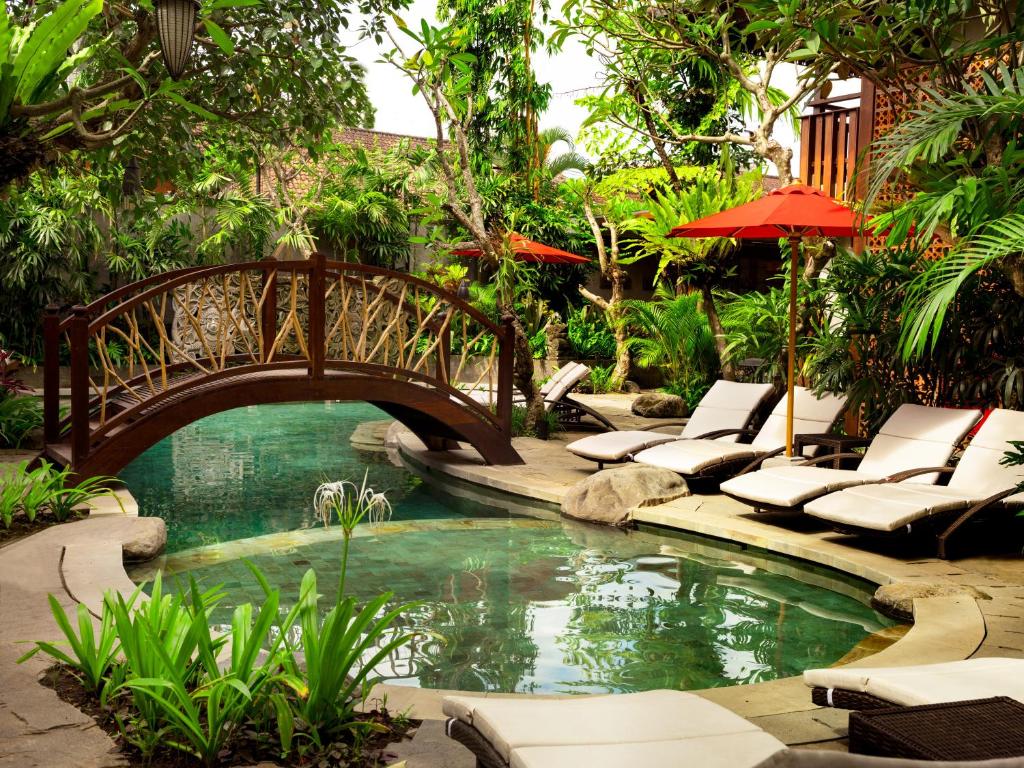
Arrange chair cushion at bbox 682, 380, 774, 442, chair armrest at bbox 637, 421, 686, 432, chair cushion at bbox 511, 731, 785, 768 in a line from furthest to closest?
chair armrest at bbox 637, 421, 686, 432 → chair cushion at bbox 682, 380, 774, 442 → chair cushion at bbox 511, 731, 785, 768

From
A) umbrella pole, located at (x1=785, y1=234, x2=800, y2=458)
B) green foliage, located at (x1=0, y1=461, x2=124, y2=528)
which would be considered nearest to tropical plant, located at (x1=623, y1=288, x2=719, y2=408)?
umbrella pole, located at (x1=785, y1=234, x2=800, y2=458)

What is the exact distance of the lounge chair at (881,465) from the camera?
286 inches

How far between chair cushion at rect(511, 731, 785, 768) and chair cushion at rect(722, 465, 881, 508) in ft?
15.4

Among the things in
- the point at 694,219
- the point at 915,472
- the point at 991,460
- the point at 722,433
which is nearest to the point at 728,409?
the point at 722,433

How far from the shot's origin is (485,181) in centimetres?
1911

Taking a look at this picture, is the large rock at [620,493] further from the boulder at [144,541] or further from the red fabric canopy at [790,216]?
the boulder at [144,541]

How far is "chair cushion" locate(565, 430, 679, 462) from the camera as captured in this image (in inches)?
364

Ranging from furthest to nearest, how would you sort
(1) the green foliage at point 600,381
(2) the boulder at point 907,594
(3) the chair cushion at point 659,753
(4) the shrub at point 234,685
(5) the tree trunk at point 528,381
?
(1) the green foliage at point 600,381, (5) the tree trunk at point 528,381, (2) the boulder at point 907,594, (4) the shrub at point 234,685, (3) the chair cushion at point 659,753

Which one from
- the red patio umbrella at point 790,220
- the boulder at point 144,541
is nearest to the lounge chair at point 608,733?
the boulder at point 144,541

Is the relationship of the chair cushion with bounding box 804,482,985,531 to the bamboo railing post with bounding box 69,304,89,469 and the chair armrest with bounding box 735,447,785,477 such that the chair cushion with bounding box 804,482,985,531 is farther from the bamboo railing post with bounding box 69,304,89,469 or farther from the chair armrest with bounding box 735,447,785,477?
the bamboo railing post with bounding box 69,304,89,469

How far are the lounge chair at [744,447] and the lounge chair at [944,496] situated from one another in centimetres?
162

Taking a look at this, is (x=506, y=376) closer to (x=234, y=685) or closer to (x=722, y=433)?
(x=722, y=433)

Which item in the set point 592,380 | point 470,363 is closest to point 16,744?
point 592,380

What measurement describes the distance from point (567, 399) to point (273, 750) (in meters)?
8.95
